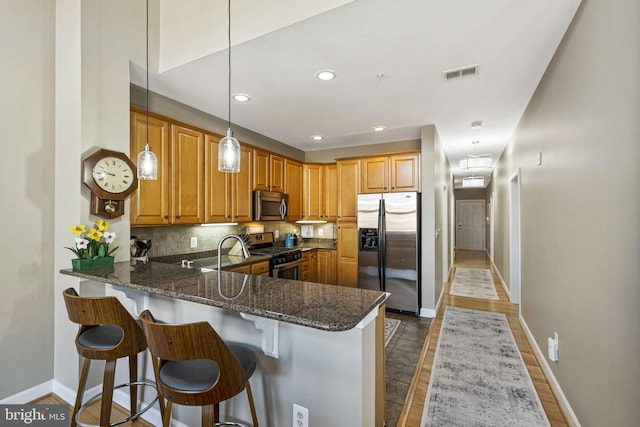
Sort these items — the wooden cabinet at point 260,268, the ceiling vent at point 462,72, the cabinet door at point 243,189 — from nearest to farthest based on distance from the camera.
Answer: the ceiling vent at point 462,72 < the wooden cabinet at point 260,268 < the cabinet door at point 243,189

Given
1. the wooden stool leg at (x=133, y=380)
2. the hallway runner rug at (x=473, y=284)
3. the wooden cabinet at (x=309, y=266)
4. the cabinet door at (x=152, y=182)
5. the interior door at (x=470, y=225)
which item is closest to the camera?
the wooden stool leg at (x=133, y=380)

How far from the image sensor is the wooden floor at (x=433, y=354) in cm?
204

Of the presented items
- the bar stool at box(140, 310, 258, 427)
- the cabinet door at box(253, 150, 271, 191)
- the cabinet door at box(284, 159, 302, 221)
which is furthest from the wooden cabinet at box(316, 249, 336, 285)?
the bar stool at box(140, 310, 258, 427)

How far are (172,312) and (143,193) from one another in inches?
50.4

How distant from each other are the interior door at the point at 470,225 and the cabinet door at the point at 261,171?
9.72 m

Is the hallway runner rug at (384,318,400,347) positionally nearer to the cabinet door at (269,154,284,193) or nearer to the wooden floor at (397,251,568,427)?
the wooden floor at (397,251,568,427)

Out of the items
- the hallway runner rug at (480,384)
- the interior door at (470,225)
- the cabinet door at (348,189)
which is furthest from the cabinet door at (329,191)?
the interior door at (470,225)

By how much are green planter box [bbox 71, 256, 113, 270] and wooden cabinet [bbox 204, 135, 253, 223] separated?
1.21 m

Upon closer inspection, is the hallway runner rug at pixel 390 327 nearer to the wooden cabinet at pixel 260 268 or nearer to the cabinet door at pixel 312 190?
the wooden cabinet at pixel 260 268

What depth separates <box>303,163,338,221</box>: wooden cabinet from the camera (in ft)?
16.2

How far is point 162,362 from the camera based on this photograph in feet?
4.38

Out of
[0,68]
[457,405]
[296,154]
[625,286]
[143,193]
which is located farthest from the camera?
[296,154]

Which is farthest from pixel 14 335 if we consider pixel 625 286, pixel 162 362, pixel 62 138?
pixel 625 286

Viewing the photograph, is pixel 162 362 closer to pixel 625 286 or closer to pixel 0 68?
pixel 625 286
